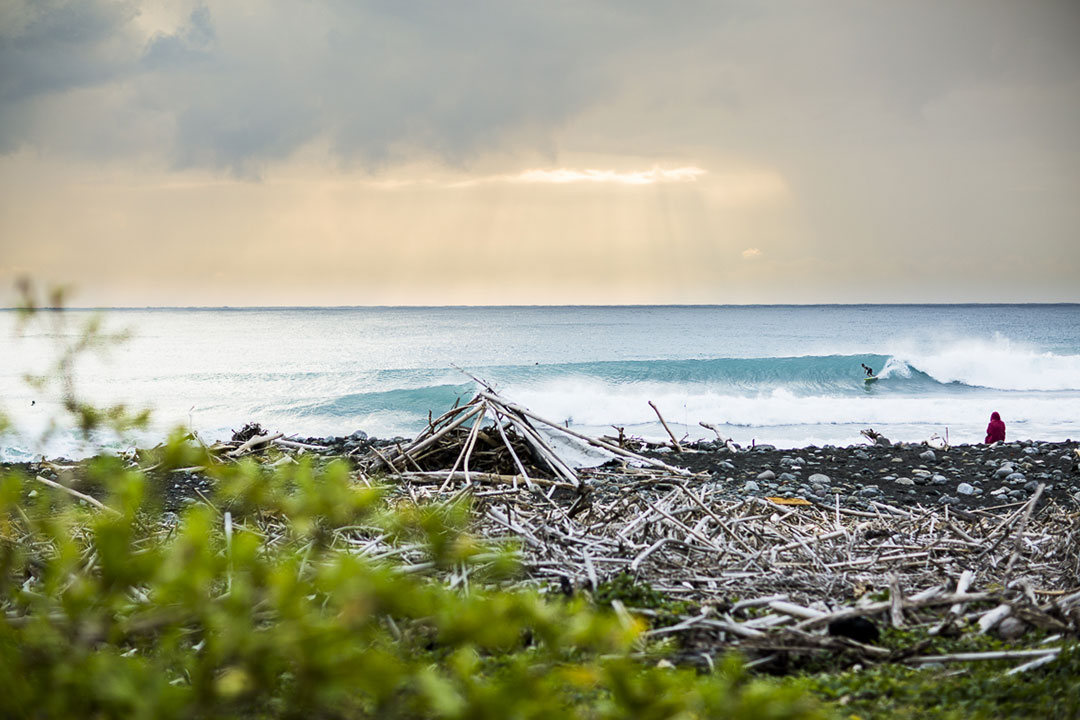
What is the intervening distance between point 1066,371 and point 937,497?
103ft

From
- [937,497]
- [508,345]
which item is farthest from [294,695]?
[508,345]

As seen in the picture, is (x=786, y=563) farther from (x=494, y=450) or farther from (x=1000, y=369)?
(x=1000, y=369)

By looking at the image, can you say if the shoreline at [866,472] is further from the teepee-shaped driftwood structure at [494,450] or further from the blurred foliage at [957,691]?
the blurred foliage at [957,691]

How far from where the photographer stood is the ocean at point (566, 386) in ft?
60.4

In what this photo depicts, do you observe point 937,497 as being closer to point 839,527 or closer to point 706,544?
point 839,527

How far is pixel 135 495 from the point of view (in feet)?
5.29

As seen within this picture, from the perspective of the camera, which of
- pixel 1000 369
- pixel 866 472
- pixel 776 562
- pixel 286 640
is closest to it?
pixel 286 640

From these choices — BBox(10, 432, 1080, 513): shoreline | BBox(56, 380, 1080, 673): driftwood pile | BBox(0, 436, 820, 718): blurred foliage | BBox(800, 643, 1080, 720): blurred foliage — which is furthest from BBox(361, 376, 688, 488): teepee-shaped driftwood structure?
BBox(0, 436, 820, 718): blurred foliage

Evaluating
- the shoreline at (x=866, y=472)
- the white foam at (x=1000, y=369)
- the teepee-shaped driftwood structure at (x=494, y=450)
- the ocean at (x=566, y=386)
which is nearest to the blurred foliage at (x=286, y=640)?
the ocean at (x=566, y=386)

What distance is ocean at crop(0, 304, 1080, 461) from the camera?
1842 cm

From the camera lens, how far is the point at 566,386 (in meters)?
35.2

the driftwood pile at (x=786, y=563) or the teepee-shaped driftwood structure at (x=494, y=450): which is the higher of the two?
the teepee-shaped driftwood structure at (x=494, y=450)

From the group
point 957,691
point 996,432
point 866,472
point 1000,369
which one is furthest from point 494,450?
point 1000,369

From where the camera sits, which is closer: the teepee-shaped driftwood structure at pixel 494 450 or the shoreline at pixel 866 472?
the teepee-shaped driftwood structure at pixel 494 450
